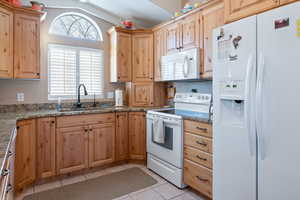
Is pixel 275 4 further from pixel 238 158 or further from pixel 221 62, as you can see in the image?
pixel 238 158

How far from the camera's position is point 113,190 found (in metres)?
2.33

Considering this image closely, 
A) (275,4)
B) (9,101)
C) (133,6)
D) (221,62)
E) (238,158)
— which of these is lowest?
(238,158)

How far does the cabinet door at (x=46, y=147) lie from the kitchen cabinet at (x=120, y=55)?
4.44ft

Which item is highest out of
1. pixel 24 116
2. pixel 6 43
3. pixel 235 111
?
pixel 6 43

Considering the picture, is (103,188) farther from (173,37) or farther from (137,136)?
(173,37)

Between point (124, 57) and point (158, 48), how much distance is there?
0.65 meters

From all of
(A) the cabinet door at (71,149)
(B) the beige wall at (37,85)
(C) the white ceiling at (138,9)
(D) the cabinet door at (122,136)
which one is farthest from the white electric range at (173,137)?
(B) the beige wall at (37,85)

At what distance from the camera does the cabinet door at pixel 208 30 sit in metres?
2.24

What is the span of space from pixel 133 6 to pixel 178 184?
9.56 ft

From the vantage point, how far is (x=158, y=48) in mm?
3193

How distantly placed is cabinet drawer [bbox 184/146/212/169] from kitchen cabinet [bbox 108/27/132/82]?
1.77 meters

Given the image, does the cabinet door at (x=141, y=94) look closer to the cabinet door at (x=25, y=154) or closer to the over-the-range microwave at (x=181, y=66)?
the over-the-range microwave at (x=181, y=66)

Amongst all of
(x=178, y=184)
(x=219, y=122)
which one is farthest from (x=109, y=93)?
(x=219, y=122)

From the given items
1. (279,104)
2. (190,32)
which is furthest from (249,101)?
(190,32)
